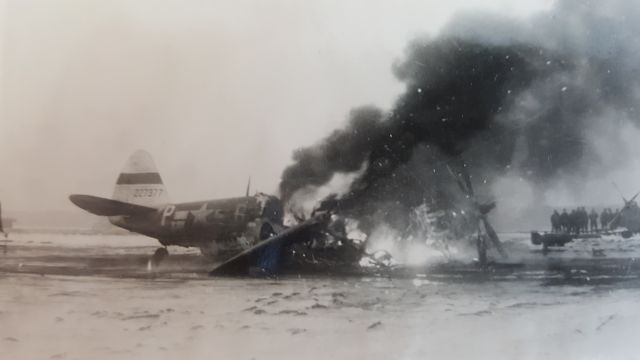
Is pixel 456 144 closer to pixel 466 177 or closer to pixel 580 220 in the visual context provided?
pixel 466 177

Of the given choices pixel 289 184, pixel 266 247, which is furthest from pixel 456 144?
pixel 266 247

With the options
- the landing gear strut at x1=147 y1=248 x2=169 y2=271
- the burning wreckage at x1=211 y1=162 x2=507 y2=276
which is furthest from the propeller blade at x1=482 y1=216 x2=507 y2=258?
the landing gear strut at x1=147 y1=248 x2=169 y2=271

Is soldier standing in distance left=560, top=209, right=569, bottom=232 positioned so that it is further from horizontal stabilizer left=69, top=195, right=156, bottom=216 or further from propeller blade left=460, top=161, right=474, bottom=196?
horizontal stabilizer left=69, top=195, right=156, bottom=216

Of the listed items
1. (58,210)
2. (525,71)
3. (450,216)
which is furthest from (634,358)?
(58,210)

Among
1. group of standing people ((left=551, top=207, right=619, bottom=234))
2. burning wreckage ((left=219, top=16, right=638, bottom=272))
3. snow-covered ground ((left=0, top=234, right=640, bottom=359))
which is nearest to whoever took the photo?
snow-covered ground ((left=0, top=234, right=640, bottom=359))

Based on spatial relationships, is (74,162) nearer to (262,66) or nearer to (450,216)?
(262,66)

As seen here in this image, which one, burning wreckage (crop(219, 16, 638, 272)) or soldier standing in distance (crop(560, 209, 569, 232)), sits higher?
burning wreckage (crop(219, 16, 638, 272))

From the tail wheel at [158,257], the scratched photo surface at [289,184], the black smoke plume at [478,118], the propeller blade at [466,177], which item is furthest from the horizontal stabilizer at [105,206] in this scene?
the propeller blade at [466,177]
